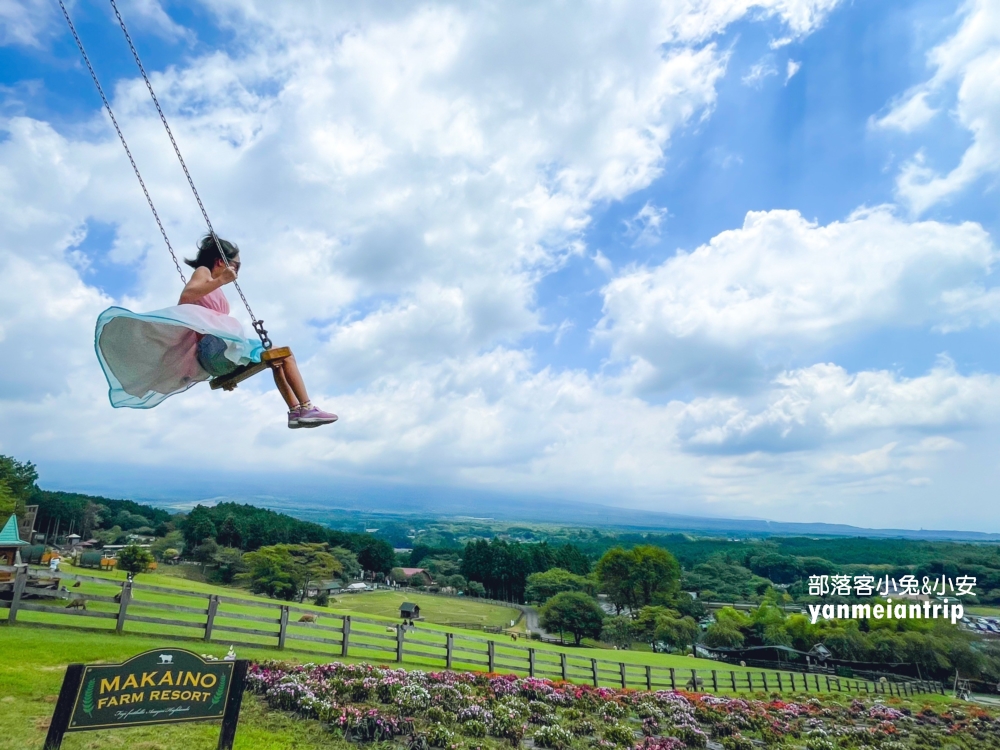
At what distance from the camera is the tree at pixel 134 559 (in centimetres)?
3262

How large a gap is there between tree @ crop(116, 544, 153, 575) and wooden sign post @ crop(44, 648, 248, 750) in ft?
113

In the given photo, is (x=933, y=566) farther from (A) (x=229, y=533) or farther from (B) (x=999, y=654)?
(A) (x=229, y=533)

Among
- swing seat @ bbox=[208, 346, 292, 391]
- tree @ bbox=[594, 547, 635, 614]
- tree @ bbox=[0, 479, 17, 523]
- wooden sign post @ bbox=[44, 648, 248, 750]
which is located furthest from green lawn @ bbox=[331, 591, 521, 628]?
swing seat @ bbox=[208, 346, 292, 391]

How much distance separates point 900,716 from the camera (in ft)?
46.5

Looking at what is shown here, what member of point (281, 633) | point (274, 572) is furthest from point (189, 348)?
point (274, 572)

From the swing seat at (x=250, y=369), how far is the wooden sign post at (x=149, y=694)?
2.46 meters

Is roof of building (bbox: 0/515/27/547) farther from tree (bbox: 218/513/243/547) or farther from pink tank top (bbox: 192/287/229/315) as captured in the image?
tree (bbox: 218/513/243/547)

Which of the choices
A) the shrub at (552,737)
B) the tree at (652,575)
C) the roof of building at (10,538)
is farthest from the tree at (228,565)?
the shrub at (552,737)

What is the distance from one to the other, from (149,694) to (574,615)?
40630mm

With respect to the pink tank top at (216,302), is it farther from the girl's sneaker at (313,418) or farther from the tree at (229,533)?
the tree at (229,533)

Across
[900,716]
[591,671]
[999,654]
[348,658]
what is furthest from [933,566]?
[348,658]

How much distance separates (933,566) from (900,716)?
90.8 metres

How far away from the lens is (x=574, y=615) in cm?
4122

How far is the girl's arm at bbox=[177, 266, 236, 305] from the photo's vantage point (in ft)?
12.9
